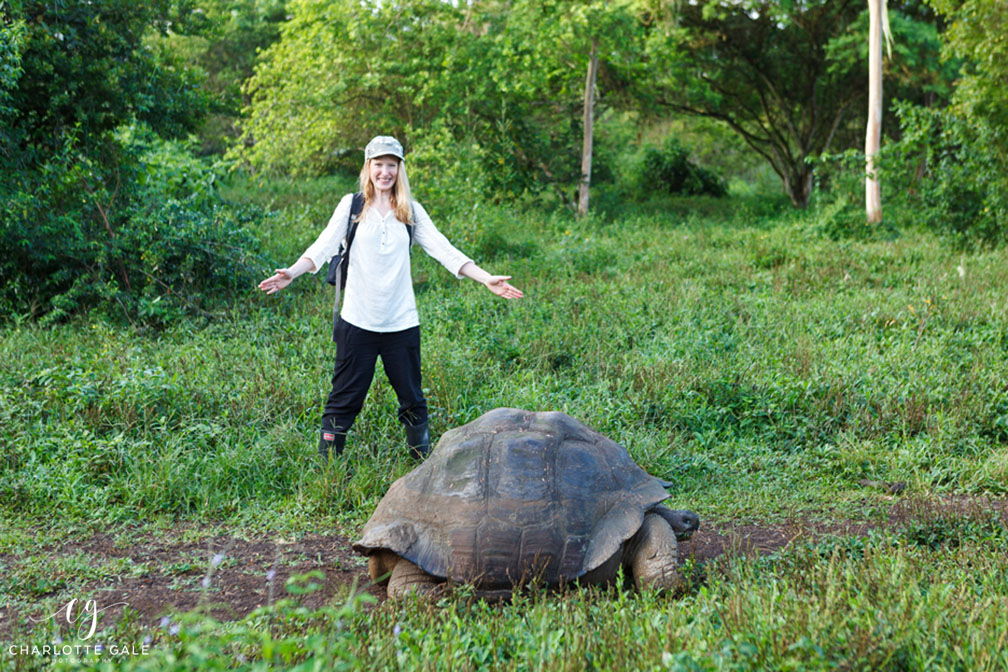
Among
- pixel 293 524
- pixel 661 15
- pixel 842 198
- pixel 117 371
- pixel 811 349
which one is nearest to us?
pixel 293 524

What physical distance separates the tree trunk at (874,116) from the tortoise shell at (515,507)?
13291mm

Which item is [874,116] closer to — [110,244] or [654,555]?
[110,244]

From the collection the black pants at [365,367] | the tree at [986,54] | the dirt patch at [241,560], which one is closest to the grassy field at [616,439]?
the dirt patch at [241,560]

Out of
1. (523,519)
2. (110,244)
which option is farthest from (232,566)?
(110,244)

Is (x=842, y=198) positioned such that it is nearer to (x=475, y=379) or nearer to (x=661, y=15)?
(x=661, y=15)

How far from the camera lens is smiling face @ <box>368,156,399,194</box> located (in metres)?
5.22

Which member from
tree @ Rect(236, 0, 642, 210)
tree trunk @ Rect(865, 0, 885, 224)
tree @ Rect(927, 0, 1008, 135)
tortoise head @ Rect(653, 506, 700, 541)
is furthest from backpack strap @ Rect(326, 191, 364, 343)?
tree trunk @ Rect(865, 0, 885, 224)

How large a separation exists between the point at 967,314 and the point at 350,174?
16.2 metres

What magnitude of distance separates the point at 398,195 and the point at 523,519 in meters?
2.43

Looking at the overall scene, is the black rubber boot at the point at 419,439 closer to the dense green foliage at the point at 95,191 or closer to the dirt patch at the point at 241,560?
the dirt patch at the point at 241,560

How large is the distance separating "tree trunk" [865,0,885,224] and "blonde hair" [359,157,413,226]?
12.6 m

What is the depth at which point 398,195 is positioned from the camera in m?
5.36

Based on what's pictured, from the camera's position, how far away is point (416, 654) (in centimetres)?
290

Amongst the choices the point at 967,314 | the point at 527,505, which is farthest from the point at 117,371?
the point at 967,314
